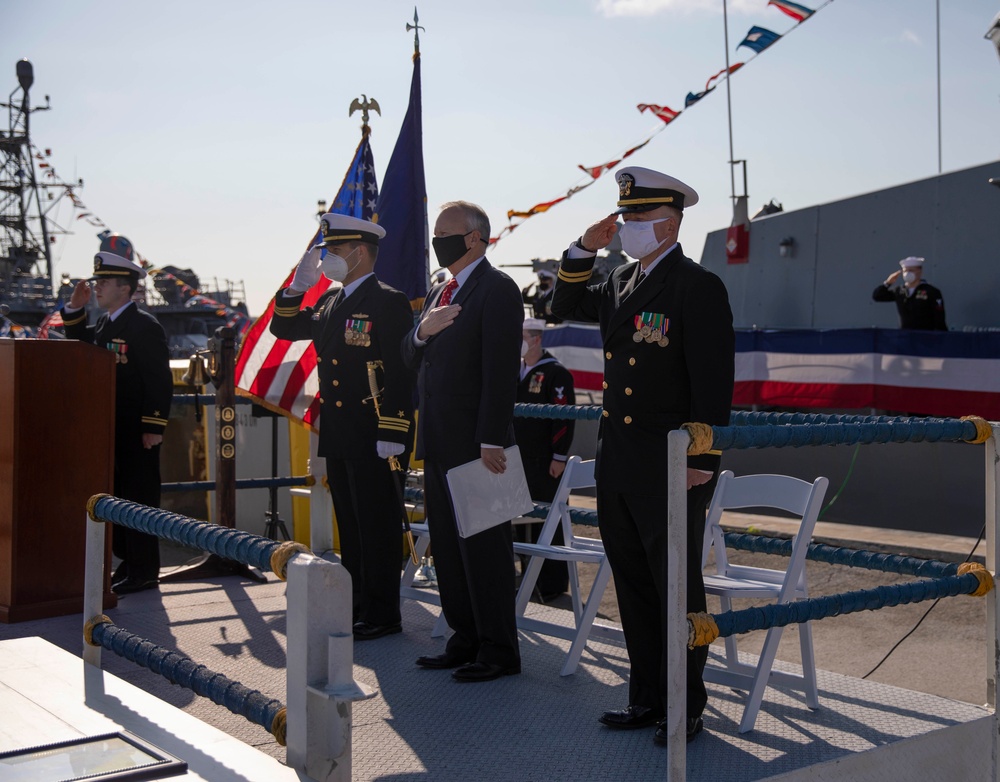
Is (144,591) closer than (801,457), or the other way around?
(144,591)

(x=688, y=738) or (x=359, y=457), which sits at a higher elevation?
(x=359, y=457)

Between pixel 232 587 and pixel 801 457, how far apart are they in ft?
23.7

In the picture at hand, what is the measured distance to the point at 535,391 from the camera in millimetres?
7770

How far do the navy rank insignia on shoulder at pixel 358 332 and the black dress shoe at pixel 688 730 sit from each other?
214 centimetres

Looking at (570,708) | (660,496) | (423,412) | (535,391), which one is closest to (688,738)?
(570,708)

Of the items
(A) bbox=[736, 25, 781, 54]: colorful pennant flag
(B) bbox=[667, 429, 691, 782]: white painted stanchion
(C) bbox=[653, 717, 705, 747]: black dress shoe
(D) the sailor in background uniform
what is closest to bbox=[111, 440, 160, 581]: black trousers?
(D) the sailor in background uniform

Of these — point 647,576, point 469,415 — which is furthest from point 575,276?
point 647,576

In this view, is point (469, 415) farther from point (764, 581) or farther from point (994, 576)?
point (994, 576)

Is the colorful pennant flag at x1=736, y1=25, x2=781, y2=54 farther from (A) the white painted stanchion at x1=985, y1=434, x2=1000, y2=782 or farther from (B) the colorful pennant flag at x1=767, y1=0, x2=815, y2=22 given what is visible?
(A) the white painted stanchion at x1=985, y1=434, x2=1000, y2=782

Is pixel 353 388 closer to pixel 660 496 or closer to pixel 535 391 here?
pixel 660 496

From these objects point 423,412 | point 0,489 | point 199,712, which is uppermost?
point 423,412

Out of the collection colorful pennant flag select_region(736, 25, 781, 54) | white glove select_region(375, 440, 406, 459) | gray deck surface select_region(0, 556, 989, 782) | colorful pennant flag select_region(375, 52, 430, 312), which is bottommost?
Result: gray deck surface select_region(0, 556, 989, 782)

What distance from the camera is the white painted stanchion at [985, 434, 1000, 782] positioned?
367cm

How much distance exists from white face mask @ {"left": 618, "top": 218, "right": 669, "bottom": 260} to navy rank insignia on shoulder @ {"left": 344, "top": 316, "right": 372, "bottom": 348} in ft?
5.35
